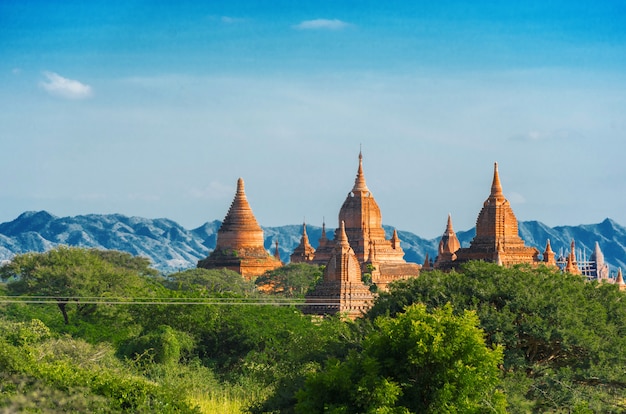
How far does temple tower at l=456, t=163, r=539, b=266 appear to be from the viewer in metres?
81.7

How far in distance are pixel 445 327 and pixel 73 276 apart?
3470cm

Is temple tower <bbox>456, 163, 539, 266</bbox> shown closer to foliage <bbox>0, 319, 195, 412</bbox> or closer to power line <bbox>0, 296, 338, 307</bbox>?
power line <bbox>0, 296, 338, 307</bbox>

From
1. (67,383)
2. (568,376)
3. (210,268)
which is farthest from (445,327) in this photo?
(210,268)

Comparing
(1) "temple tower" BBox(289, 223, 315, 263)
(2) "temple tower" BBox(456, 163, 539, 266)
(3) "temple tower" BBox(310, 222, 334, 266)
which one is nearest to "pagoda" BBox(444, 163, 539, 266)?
(2) "temple tower" BBox(456, 163, 539, 266)

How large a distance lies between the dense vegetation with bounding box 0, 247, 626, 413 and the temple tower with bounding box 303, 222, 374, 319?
3312 millimetres

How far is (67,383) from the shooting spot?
34.1 meters

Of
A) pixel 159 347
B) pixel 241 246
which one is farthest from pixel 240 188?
pixel 159 347

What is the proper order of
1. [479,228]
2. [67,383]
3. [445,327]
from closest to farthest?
[445,327] → [67,383] → [479,228]

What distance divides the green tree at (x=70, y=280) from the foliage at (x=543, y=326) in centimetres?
2135

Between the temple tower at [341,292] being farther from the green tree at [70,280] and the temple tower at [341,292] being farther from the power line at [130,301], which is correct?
the green tree at [70,280]

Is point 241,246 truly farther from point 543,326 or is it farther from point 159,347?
point 543,326

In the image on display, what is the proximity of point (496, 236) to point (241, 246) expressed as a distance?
82.9ft

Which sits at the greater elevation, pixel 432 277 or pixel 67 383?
pixel 432 277

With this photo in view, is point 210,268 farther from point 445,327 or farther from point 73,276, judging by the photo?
point 445,327
